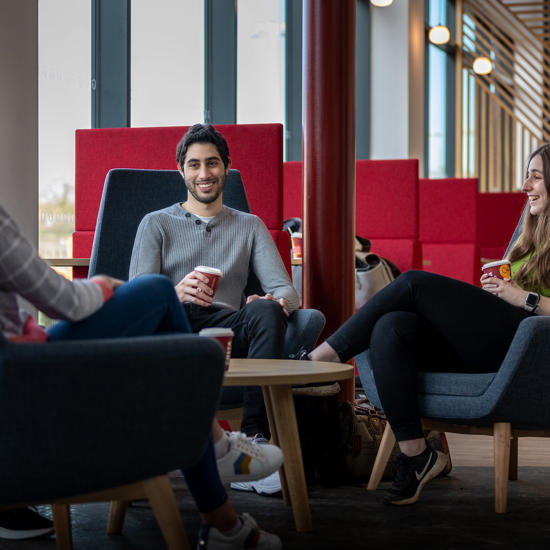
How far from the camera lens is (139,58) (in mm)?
5488

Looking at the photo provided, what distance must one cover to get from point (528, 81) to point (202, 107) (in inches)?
245

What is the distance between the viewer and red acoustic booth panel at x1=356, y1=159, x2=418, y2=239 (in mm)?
4812

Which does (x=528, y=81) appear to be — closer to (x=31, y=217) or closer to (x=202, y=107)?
(x=202, y=107)

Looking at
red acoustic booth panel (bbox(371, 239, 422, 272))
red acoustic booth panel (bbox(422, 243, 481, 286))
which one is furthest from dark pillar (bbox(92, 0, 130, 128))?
red acoustic booth panel (bbox(422, 243, 481, 286))

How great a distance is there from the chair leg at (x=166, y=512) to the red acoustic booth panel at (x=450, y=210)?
4.81 m

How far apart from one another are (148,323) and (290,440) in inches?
22.5

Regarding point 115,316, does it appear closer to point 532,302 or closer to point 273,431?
point 273,431

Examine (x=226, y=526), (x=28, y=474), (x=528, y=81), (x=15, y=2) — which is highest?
(x=528, y=81)

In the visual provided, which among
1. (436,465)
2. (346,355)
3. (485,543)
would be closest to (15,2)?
(346,355)

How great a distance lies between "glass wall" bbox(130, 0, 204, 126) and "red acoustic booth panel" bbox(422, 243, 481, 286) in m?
1.99

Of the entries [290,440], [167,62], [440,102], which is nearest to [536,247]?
[290,440]

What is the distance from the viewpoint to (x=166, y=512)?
1.28 meters

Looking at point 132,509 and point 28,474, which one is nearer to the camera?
point 28,474

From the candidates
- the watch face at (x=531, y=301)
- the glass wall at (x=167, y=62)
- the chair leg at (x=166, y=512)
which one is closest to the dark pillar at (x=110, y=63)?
the glass wall at (x=167, y=62)
